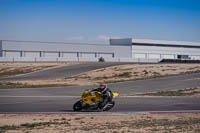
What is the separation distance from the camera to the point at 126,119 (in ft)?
52.6

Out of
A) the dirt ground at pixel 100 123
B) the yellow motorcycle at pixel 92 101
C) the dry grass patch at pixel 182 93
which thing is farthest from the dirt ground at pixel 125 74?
the dirt ground at pixel 100 123

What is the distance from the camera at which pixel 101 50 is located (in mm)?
100625

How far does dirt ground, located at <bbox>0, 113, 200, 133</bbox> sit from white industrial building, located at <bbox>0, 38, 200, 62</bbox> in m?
65.0

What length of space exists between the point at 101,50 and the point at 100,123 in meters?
86.0

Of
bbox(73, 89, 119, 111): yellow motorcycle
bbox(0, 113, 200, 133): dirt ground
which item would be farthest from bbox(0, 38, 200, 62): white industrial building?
bbox(0, 113, 200, 133): dirt ground

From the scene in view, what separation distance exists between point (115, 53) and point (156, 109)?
81.8 meters

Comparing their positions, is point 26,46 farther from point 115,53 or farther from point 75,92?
point 75,92

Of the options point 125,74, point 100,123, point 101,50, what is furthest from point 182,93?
point 101,50

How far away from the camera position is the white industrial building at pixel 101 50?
286 ft

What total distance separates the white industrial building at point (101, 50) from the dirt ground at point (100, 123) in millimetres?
64961

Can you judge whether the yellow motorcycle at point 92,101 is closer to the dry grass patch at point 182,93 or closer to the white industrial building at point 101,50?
the dry grass patch at point 182,93

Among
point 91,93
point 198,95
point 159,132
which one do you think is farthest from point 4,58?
point 159,132

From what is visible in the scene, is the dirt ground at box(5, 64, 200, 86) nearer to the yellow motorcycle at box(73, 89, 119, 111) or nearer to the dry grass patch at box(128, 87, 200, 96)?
the dry grass patch at box(128, 87, 200, 96)

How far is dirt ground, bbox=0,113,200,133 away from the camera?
1305cm
